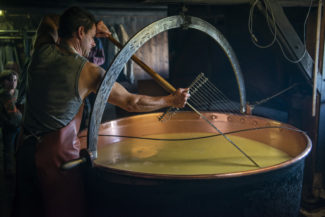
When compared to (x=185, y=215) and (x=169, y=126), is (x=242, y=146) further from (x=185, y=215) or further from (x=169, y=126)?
(x=185, y=215)

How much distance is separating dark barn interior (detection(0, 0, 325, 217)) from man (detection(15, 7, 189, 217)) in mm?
1268

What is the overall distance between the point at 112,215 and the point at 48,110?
0.70 metres

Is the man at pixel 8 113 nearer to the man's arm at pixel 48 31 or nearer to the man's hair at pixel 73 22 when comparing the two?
the man's arm at pixel 48 31

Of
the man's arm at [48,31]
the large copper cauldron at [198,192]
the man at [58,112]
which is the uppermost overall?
the man's arm at [48,31]

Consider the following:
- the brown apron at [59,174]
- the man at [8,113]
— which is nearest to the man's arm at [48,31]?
the brown apron at [59,174]

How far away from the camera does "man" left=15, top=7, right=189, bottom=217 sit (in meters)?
1.71

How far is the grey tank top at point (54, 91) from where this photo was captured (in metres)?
1.70

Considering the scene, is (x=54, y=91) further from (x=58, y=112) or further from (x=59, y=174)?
(x=59, y=174)

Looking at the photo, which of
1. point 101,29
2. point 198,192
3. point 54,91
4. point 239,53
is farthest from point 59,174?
point 239,53

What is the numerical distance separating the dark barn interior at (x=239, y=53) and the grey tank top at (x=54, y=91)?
143cm

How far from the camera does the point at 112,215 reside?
181 cm

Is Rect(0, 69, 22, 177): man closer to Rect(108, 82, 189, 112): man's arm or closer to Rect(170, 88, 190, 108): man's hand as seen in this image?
Rect(108, 82, 189, 112): man's arm

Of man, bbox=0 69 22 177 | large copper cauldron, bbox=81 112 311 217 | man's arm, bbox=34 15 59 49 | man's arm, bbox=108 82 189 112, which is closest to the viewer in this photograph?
large copper cauldron, bbox=81 112 311 217

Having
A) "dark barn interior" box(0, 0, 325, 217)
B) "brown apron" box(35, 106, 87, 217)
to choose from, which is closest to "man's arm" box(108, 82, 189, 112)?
"brown apron" box(35, 106, 87, 217)
